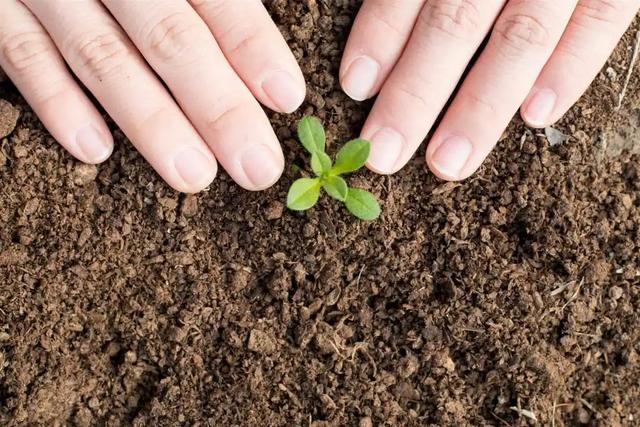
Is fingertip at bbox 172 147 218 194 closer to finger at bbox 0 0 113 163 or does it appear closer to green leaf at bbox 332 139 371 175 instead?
finger at bbox 0 0 113 163

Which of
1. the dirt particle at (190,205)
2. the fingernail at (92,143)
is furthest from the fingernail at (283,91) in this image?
the fingernail at (92,143)

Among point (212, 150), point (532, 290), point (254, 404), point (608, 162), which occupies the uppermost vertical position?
point (212, 150)

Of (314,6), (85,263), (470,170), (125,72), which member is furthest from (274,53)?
(85,263)

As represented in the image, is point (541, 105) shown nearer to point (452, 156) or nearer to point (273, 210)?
point (452, 156)

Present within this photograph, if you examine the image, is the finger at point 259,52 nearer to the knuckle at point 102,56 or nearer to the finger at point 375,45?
the finger at point 375,45

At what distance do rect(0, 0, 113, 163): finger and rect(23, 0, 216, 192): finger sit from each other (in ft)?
0.15

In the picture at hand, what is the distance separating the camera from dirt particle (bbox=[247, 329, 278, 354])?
2029mm

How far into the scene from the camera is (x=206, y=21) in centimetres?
206

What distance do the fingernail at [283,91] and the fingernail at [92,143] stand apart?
0.42 m

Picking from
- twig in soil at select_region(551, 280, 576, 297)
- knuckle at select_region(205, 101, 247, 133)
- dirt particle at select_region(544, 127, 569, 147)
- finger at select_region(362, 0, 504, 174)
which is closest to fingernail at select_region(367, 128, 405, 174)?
finger at select_region(362, 0, 504, 174)

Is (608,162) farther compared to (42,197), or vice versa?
(608,162)

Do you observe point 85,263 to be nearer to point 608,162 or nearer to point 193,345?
point 193,345

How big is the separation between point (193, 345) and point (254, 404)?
22cm

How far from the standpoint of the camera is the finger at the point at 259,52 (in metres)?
1.99
